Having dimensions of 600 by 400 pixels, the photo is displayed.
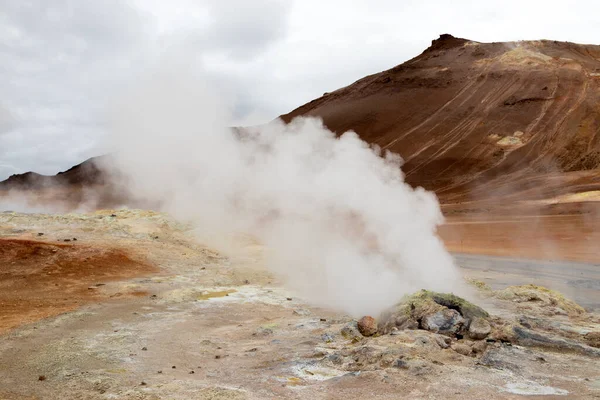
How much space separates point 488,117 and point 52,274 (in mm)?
58702

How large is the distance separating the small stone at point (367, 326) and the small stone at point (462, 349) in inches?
57.9

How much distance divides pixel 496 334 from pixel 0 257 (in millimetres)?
15794

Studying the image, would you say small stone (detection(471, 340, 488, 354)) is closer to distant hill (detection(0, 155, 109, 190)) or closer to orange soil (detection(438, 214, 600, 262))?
orange soil (detection(438, 214, 600, 262))

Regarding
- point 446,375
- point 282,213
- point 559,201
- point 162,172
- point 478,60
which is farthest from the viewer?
point 478,60

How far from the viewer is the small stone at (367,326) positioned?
8.35m

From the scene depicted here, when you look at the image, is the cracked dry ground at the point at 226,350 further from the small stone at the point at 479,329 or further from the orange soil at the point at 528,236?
the orange soil at the point at 528,236

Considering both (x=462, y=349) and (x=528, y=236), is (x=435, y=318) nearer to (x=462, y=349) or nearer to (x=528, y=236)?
(x=462, y=349)

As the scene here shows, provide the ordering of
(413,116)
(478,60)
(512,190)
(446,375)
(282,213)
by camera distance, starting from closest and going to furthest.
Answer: (446,375) < (282,213) < (512,190) < (413,116) < (478,60)

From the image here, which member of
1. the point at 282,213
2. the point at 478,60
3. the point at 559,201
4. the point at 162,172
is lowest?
the point at 559,201

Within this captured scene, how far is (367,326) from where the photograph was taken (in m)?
8.40

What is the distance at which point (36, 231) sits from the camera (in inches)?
770

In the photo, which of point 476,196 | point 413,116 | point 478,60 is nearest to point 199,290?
point 476,196

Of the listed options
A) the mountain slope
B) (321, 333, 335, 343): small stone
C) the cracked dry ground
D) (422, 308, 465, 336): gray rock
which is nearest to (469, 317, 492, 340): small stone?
(422, 308, 465, 336): gray rock

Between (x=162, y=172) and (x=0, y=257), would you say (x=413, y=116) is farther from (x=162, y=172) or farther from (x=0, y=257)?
(x=0, y=257)
